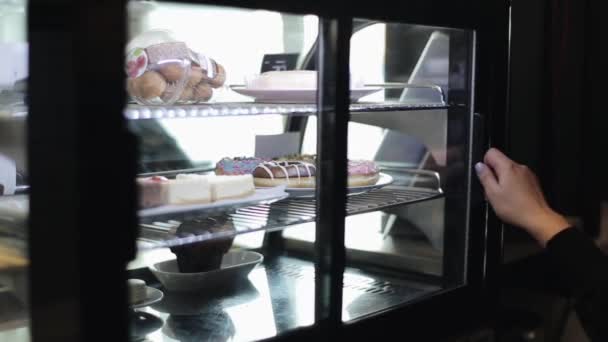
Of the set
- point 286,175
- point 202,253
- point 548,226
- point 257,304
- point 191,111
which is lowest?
point 257,304

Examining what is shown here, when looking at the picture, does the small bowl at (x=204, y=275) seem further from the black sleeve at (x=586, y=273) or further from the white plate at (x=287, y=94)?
the black sleeve at (x=586, y=273)

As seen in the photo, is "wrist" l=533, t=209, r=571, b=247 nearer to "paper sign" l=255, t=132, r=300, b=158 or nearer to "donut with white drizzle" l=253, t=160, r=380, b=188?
"donut with white drizzle" l=253, t=160, r=380, b=188

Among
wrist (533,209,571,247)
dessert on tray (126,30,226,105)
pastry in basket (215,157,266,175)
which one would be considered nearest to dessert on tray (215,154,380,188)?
pastry in basket (215,157,266,175)

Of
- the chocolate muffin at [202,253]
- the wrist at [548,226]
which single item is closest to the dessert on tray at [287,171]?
the chocolate muffin at [202,253]

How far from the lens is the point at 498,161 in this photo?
66.4 inches

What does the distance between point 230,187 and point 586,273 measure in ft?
2.52

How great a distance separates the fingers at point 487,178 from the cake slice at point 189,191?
2.23ft

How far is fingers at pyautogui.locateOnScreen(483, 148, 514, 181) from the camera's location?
5.47ft

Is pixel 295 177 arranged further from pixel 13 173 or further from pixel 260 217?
pixel 13 173

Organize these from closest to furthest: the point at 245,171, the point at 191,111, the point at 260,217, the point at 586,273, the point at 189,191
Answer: the point at 191,111
the point at 189,191
the point at 586,273
the point at 260,217
the point at 245,171

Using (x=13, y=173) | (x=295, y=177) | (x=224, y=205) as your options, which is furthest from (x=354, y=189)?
Result: (x=13, y=173)

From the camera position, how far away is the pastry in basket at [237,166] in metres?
1.71

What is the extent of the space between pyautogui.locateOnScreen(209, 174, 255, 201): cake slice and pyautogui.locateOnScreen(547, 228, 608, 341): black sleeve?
669 millimetres

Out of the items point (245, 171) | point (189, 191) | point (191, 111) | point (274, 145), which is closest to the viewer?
point (191, 111)
